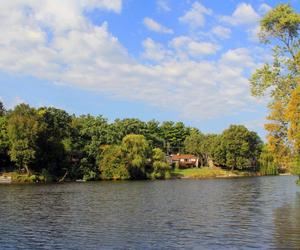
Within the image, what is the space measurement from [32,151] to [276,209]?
6890 centimetres

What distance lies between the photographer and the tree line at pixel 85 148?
337 feet

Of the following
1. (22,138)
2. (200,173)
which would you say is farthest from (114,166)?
(200,173)

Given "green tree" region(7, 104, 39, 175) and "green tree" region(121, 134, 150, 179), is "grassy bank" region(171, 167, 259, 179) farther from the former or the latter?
"green tree" region(7, 104, 39, 175)

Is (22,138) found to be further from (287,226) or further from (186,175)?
(287,226)

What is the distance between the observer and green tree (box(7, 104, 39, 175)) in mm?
99750

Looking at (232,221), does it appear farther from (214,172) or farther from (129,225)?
(214,172)

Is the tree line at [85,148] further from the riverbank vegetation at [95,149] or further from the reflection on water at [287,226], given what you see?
the reflection on water at [287,226]

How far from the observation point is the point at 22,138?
101m

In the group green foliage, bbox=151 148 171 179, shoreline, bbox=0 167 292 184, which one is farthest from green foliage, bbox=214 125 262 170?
green foliage, bbox=151 148 171 179

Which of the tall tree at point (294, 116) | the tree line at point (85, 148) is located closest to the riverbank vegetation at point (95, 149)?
the tree line at point (85, 148)

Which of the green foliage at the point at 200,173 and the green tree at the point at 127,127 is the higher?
the green tree at the point at 127,127

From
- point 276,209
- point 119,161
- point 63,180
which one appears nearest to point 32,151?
point 63,180

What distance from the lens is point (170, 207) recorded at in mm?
46438

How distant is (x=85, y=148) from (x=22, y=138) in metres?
22.7
